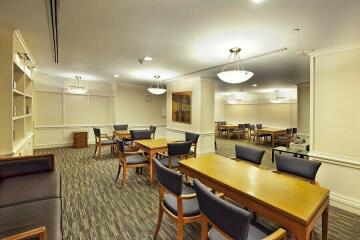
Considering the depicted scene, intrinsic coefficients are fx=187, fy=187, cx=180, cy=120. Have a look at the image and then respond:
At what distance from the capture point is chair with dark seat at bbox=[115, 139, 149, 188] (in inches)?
135

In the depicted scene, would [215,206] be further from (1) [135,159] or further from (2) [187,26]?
(1) [135,159]

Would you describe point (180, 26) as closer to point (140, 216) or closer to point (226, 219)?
point (226, 219)

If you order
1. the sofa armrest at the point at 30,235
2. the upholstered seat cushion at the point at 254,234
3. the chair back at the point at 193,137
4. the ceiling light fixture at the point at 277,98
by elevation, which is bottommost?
the upholstered seat cushion at the point at 254,234

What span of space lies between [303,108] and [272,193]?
6409 millimetres

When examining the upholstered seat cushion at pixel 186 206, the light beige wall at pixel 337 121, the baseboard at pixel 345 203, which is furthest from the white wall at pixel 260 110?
the upholstered seat cushion at pixel 186 206

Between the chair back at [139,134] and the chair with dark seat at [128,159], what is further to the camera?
the chair back at [139,134]

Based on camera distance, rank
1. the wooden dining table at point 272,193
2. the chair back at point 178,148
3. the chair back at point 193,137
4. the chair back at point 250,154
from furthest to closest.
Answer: the chair back at point 193,137 < the chair back at point 178,148 < the chair back at point 250,154 < the wooden dining table at point 272,193

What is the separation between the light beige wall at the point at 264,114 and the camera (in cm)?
908

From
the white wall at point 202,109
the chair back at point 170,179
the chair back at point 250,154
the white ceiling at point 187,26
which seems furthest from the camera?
the white wall at point 202,109

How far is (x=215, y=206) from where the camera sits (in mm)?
1288

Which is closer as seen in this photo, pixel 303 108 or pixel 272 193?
pixel 272 193

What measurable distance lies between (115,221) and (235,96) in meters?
10.2

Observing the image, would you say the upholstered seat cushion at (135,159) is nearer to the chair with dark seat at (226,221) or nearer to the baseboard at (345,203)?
the chair with dark seat at (226,221)

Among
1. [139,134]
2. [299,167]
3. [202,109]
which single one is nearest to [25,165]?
[139,134]
